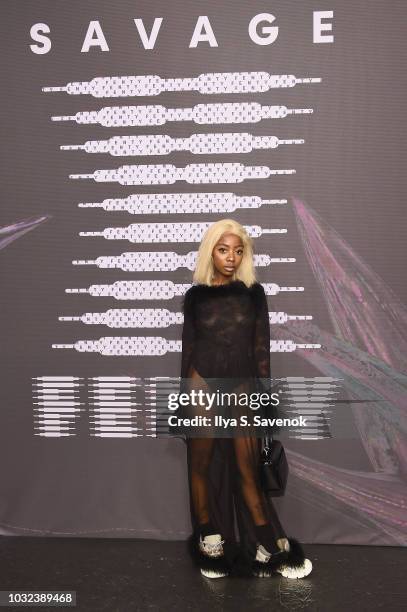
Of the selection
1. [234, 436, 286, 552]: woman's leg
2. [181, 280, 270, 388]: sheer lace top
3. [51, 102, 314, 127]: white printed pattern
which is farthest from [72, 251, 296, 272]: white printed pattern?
[234, 436, 286, 552]: woman's leg

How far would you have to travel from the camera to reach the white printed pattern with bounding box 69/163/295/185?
9.11 ft

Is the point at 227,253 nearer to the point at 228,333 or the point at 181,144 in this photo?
the point at 228,333

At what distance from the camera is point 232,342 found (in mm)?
2512

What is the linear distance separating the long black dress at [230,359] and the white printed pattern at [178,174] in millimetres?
596

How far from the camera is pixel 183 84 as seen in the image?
2.79m

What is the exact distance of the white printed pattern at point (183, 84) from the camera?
2.74m

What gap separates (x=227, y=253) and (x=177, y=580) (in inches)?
59.1

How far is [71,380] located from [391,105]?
2158 millimetres

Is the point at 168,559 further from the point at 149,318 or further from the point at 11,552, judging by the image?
the point at 149,318

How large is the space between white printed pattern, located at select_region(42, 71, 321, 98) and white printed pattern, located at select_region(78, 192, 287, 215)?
520mm

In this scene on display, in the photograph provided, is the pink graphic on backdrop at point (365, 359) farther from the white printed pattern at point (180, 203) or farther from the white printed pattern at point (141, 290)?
the white printed pattern at point (141, 290)

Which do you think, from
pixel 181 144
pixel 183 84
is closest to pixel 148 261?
pixel 181 144

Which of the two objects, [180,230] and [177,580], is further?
[180,230]

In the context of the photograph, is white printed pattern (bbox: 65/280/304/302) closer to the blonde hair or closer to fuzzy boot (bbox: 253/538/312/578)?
the blonde hair
